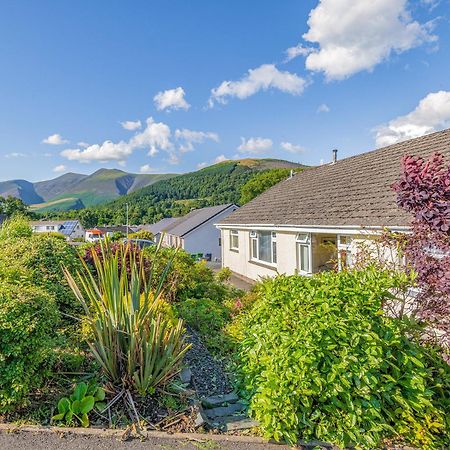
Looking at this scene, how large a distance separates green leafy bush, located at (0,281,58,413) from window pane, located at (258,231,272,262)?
10226mm

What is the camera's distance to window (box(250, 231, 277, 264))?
12.6 metres

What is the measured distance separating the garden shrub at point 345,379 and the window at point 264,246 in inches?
355

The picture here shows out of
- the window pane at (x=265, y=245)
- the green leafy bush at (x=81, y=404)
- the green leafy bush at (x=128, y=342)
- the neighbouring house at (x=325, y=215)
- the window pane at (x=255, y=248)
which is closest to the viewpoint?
the green leafy bush at (x=81, y=404)

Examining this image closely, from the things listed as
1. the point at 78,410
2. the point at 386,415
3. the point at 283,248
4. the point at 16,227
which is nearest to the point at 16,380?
the point at 78,410

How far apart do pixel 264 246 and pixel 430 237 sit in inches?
388

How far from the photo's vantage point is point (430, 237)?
385 centimetres

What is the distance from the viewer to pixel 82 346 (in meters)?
4.48

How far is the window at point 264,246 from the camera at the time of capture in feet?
41.3

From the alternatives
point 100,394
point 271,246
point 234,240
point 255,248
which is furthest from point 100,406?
point 234,240

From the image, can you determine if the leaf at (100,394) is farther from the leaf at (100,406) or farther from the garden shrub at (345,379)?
the garden shrub at (345,379)

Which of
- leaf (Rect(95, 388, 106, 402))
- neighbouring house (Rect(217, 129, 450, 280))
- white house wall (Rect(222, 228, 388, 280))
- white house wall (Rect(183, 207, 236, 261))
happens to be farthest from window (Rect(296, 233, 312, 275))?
white house wall (Rect(183, 207, 236, 261))

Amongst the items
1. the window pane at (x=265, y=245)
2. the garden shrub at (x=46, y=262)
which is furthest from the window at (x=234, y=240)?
the garden shrub at (x=46, y=262)

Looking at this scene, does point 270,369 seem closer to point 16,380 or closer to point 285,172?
point 16,380

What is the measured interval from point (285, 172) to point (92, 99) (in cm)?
3691
